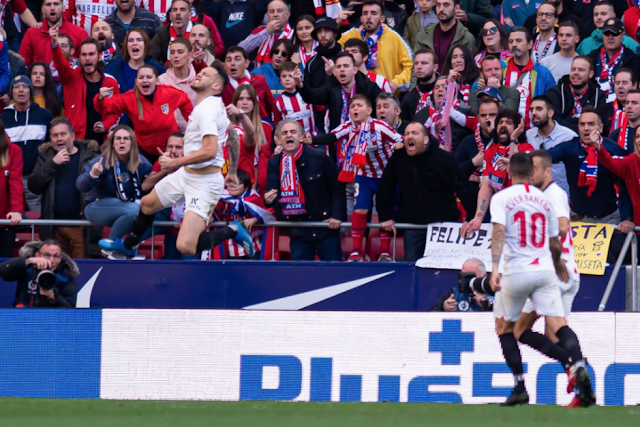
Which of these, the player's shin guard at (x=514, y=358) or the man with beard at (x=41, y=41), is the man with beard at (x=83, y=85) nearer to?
the man with beard at (x=41, y=41)

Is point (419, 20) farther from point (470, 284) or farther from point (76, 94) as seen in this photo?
point (470, 284)

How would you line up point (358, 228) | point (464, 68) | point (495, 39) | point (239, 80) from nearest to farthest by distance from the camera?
1. point (358, 228)
2. point (464, 68)
3. point (239, 80)
4. point (495, 39)

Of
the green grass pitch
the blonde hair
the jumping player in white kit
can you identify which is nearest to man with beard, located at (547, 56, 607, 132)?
the jumping player in white kit

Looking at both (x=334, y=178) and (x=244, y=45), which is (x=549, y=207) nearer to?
(x=334, y=178)

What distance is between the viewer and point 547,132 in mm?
11188

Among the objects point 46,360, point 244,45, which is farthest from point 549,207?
point 244,45

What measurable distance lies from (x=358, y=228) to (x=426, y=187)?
0.85m

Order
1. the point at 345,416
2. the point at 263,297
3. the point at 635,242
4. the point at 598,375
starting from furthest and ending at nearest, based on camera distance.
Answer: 1. the point at 263,297
2. the point at 635,242
3. the point at 598,375
4. the point at 345,416

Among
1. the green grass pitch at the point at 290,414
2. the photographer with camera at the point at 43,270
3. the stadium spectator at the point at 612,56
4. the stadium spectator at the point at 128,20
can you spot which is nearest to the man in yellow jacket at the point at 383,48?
the stadium spectator at the point at 612,56

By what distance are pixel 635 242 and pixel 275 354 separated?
12.8 feet

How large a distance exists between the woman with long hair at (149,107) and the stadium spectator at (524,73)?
3.99 m

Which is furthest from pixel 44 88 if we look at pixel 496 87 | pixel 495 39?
pixel 495 39

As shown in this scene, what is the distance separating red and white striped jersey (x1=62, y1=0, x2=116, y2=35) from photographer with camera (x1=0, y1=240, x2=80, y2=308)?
4759mm

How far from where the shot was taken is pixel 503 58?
12.9m
